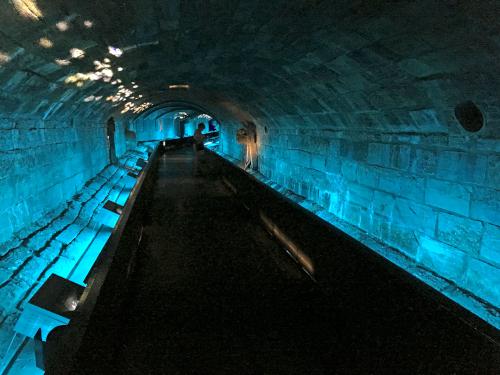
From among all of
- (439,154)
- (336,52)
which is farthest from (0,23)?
(439,154)

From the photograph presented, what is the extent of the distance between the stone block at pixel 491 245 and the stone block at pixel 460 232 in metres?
0.08

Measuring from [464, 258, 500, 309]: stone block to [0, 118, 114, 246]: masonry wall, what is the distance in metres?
6.69

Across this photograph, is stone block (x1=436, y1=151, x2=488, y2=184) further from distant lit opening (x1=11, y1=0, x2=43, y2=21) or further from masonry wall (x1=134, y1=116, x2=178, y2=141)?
masonry wall (x1=134, y1=116, x2=178, y2=141)

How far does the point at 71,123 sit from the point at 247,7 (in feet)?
23.4

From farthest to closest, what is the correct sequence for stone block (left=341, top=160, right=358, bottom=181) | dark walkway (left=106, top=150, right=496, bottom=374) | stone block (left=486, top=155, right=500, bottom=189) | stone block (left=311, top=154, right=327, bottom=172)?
stone block (left=311, top=154, right=327, bottom=172), stone block (left=341, top=160, right=358, bottom=181), stone block (left=486, top=155, right=500, bottom=189), dark walkway (left=106, top=150, right=496, bottom=374)

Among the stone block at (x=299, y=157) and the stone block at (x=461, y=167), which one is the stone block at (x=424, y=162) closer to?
the stone block at (x=461, y=167)

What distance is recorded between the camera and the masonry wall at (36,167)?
17.8ft

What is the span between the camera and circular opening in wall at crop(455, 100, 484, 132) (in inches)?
166

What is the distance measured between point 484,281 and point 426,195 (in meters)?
1.43

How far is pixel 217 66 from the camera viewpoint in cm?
826

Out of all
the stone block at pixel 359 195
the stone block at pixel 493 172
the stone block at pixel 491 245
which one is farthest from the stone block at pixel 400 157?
the stone block at pixel 491 245

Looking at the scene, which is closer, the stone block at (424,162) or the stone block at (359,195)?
the stone block at (424,162)

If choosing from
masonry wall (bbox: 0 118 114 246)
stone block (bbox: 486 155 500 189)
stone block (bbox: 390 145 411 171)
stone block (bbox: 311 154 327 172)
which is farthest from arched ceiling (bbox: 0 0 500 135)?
stone block (bbox: 311 154 327 172)

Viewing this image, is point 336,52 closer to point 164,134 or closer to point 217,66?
point 217,66
